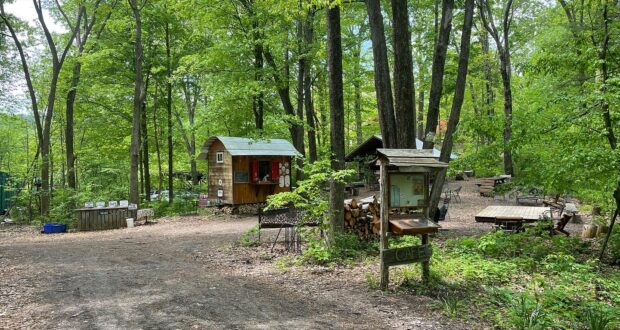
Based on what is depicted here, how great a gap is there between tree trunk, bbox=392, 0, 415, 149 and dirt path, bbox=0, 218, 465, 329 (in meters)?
3.52

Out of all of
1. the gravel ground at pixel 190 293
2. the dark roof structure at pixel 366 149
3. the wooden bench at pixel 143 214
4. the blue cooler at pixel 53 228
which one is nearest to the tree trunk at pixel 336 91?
the gravel ground at pixel 190 293

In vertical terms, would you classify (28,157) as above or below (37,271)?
above

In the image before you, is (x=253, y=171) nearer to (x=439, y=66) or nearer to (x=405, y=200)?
(x=439, y=66)

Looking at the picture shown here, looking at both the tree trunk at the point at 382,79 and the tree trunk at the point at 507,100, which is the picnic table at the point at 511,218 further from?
the tree trunk at the point at 382,79

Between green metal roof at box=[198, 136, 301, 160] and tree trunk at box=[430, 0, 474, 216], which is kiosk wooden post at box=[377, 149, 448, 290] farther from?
green metal roof at box=[198, 136, 301, 160]

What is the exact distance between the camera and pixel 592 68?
717 cm

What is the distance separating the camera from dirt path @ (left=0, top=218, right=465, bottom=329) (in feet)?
14.6

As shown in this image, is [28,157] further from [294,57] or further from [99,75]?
[294,57]

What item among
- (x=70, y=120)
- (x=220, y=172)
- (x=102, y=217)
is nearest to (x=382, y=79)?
(x=220, y=172)

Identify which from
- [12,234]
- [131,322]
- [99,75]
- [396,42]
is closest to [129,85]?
[99,75]

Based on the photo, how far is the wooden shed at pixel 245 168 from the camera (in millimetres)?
16516

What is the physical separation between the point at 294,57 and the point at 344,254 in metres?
10.5

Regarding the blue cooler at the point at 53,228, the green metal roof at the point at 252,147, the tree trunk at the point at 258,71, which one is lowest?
the blue cooler at the point at 53,228

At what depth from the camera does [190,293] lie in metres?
5.50
